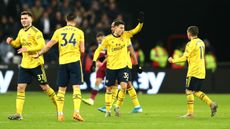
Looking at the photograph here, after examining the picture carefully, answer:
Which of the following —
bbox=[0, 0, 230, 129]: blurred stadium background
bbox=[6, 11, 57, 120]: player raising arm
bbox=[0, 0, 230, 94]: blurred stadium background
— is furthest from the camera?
bbox=[0, 0, 230, 94]: blurred stadium background

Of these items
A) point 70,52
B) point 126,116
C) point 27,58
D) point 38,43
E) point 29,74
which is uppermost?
point 38,43

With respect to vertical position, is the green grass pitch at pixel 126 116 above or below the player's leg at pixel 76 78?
below

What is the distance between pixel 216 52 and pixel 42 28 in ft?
30.9

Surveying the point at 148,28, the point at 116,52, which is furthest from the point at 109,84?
the point at 148,28

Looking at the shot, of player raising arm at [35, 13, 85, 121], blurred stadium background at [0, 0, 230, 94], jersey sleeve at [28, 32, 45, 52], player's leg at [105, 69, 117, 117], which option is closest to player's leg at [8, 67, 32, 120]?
jersey sleeve at [28, 32, 45, 52]

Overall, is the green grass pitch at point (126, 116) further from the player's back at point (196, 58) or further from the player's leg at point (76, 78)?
the player's back at point (196, 58)

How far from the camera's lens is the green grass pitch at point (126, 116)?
15.7 meters

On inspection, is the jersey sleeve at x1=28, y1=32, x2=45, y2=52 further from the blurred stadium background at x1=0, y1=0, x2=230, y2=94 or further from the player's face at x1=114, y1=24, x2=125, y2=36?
the blurred stadium background at x1=0, y1=0, x2=230, y2=94

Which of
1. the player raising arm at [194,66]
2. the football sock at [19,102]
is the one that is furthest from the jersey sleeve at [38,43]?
the player raising arm at [194,66]

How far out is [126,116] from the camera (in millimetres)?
18703

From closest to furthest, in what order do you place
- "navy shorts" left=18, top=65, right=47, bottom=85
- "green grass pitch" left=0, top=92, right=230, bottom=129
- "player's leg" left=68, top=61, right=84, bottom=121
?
"green grass pitch" left=0, top=92, right=230, bottom=129
"player's leg" left=68, top=61, right=84, bottom=121
"navy shorts" left=18, top=65, right=47, bottom=85

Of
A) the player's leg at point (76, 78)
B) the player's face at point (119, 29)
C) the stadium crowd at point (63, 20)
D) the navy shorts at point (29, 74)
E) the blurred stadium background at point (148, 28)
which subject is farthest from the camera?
the stadium crowd at point (63, 20)

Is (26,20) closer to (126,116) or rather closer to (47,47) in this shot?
(47,47)

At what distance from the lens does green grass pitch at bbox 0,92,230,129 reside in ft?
51.6
